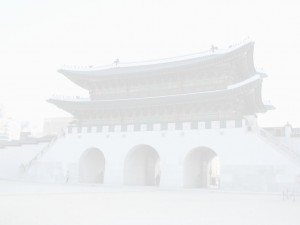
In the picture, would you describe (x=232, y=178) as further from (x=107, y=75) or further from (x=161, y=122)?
(x=107, y=75)

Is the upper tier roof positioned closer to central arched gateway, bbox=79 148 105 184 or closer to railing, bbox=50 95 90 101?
railing, bbox=50 95 90 101

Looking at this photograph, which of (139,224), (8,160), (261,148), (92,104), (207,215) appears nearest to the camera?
(139,224)

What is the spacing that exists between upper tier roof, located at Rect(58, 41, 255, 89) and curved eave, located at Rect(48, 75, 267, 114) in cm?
255

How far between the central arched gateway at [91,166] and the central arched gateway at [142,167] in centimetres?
484

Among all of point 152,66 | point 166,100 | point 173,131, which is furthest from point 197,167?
point 152,66

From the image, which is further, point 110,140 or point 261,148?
point 110,140

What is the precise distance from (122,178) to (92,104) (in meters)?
8.14

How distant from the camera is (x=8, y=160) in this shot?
1599 inches

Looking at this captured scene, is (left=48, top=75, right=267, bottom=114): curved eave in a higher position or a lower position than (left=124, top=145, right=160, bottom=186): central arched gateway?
higher

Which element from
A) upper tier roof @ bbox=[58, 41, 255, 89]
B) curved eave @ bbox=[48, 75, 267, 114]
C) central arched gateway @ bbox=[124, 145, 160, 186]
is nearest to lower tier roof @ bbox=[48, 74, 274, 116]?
curved eave @ bbox=[48, 75, 267, 114]

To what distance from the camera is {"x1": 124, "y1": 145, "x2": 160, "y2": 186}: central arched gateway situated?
1267 inches

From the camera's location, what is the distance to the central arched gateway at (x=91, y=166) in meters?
34.5

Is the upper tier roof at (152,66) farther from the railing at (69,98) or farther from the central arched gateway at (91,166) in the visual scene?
the central arched gateway at (91,166)

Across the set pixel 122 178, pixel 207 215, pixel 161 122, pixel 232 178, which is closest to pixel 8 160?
pixel 122 178
